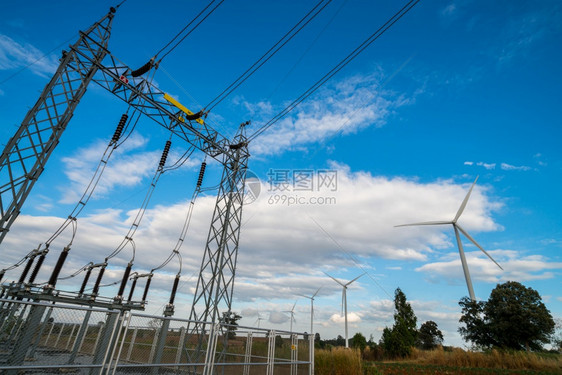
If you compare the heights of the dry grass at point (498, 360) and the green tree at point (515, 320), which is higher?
the green tree at point (515, 320)

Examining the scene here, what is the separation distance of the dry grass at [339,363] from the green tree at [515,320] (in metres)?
36.4

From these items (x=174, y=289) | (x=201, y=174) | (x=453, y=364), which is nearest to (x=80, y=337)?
(x=174, y=289)

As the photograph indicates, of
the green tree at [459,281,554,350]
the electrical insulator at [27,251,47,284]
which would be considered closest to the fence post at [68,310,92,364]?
the electrical insulator at [27,251,47,284]

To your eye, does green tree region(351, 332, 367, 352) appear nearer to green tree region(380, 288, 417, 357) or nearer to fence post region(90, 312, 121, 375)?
green tree region(380, 288, 417, 357)

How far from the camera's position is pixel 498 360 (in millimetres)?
21812

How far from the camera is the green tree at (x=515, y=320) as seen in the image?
1384 inches

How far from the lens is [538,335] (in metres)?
35.2

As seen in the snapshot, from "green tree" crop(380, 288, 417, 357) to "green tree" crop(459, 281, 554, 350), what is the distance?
10462mm

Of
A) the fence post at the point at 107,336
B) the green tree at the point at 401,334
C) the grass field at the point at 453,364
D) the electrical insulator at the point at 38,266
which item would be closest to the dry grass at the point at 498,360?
the grass field at the point at 453,364

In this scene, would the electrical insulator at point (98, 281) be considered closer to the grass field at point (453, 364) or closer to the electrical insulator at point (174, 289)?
the electrical insulator at point (174, 289)

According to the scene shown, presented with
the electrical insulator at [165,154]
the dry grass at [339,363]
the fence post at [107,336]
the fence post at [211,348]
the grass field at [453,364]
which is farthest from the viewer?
the electrical insulator at [165,154]

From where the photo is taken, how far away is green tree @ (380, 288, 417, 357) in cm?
3844

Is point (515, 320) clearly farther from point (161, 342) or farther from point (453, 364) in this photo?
point (161, 342)

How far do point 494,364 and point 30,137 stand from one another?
3105cm
